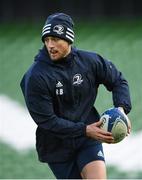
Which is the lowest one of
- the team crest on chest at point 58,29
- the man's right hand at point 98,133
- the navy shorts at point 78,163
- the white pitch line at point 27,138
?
the white pitch line at point 27,138

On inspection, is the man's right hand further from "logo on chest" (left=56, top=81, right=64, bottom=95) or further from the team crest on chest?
the team crest on chest

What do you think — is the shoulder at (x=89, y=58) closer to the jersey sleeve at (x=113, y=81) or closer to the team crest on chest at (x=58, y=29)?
the jersey sleeve at (x=113, y=81)

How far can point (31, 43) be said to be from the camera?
12.5 m

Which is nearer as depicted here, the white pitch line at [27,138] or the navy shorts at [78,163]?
the navy shorts at [78,163]

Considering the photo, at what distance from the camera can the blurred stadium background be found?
9.14 meters

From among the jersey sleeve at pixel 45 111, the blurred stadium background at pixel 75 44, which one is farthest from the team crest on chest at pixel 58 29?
the blurred stadium background at pixel 75 44

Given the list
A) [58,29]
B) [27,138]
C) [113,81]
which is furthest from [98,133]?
[27,138]

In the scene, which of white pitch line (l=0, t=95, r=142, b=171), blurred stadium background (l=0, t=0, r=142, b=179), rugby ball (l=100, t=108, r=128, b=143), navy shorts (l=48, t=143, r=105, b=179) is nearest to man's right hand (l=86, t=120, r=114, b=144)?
rugby ball (l=100, t=108, r=128, b=143)

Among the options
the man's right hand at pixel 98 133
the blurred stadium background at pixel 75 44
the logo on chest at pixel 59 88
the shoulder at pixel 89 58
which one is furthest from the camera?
the blurred stadium background at pixel 75 44

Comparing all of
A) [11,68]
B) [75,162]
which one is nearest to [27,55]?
[11,68]

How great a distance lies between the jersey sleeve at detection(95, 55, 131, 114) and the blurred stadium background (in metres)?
2.77

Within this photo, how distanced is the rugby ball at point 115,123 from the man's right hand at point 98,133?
3 centimetres

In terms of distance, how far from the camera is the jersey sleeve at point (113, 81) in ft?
19.6

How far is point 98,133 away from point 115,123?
0.13 m
